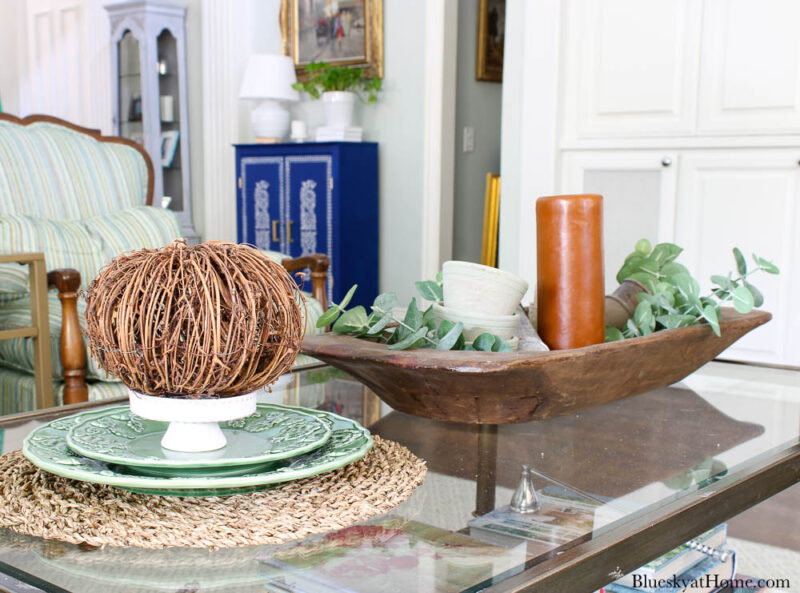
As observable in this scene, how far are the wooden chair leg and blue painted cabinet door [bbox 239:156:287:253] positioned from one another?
2091 millimetres

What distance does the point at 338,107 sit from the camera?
13.4 ft

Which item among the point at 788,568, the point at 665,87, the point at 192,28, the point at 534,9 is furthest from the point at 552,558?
the point at 192,28

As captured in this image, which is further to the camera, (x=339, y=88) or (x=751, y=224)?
(x=339, y=88)

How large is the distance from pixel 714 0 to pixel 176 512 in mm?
2545

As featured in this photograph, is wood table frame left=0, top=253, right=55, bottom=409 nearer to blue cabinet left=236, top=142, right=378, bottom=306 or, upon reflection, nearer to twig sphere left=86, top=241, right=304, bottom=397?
twig sphere left=86, top=241, right=304, bottom=397

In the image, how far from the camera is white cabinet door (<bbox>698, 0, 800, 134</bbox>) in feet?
8.67

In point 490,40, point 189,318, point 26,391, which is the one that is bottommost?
point 26,391

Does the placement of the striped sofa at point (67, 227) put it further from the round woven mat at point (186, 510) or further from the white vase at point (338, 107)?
the round woven mat at point (186, 510)

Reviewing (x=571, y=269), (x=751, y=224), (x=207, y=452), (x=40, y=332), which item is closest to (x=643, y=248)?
(x=571, y=269)

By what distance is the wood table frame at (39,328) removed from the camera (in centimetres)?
204

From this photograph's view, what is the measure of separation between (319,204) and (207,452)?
3249mm

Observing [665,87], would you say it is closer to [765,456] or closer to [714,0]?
[714,0]

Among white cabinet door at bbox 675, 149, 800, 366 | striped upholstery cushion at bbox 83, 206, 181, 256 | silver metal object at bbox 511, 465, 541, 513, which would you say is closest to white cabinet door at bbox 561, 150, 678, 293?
white cabinet door at bbox 675, 149, 800, 366

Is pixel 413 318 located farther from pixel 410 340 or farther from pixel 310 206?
pixel 310 206
